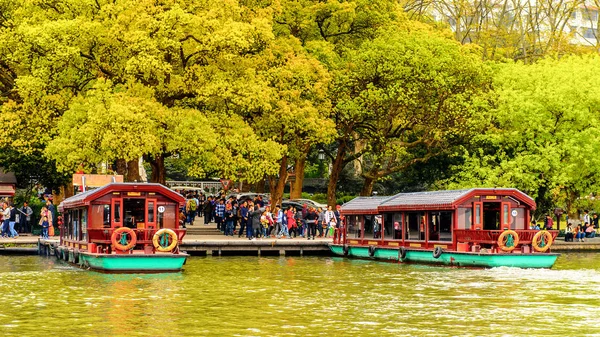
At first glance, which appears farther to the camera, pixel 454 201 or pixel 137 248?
pixel 454 201

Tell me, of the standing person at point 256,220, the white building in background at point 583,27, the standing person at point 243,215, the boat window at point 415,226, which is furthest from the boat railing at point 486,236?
the white building in background at point 583,27

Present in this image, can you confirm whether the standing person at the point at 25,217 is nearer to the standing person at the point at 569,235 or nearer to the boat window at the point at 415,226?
the boat window at the point at 415,226

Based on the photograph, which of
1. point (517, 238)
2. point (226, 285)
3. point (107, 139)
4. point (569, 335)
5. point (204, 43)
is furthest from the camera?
point (204, 43)

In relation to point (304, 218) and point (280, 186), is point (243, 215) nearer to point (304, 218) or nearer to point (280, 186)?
point (304, 218)

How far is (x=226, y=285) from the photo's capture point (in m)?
37.3

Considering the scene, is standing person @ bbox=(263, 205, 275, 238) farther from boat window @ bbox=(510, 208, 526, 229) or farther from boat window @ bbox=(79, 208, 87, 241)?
boat window @ bbox=(510, 208, 526, 229)

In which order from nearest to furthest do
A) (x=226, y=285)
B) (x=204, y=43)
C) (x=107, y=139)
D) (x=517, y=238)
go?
(x=226, y=285) < (x=517, y=238) < (x=107, y=139) < (x=204, y=43)

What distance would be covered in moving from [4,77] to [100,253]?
→ 79.5ft

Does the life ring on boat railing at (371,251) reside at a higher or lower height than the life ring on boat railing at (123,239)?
lower

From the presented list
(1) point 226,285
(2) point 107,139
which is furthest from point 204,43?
(1) point 226,285

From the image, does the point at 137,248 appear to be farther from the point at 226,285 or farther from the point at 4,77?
the point at 4,77

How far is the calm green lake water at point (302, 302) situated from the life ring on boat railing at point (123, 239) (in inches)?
55.2

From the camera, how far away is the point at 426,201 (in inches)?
1893

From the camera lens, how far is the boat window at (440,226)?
47.0 m
